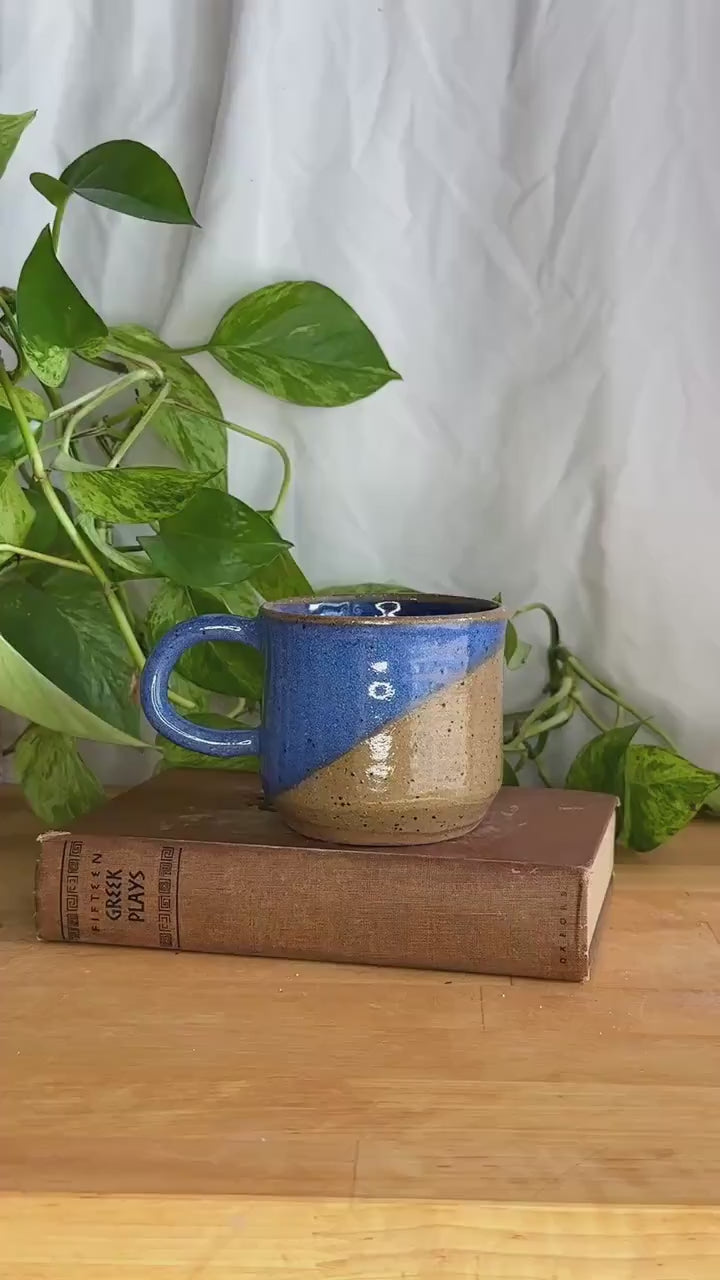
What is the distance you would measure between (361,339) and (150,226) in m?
0.19

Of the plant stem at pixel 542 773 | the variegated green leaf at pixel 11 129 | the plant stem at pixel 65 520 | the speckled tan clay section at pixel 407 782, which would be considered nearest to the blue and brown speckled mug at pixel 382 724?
the speckled tan clay section at pixel 407 782

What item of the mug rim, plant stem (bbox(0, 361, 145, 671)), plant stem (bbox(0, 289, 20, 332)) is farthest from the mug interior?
plant stem (bbox(0, 289, 20, 332))

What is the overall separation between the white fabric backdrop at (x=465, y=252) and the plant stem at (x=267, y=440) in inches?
0.8

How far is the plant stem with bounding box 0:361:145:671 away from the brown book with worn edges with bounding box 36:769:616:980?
0.13m

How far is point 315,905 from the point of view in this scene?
57cm

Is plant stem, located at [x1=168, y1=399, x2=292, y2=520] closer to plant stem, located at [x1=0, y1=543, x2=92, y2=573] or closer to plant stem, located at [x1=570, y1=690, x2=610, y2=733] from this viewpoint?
plant stem, located at [x1=0, y1=543, x2=92, y2=573]

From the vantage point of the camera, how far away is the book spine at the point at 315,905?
0.55 meters

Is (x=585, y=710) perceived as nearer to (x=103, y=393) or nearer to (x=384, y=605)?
(x=384, y=605)

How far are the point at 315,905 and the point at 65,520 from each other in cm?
28

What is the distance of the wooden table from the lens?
37cm

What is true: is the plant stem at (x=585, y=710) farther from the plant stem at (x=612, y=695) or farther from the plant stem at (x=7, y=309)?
the plant stem at (x=7, y=309)

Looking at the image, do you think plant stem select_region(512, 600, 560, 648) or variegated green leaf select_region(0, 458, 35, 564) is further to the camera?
plant stem select_region(512, 600, 560, 648)

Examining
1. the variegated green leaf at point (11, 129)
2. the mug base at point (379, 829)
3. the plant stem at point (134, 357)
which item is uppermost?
the variegated green leaf at point (11, 129)

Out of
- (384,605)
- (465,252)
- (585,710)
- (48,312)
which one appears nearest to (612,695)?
(585,710)
